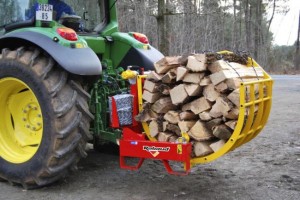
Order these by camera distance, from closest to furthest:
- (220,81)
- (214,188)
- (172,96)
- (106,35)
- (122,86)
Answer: (220,81)
(172,96)
(214,188)
(122,86)
(106,35)

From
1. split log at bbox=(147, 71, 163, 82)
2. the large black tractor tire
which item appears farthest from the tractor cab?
split log at bbox=(147, 71, 163, 82)

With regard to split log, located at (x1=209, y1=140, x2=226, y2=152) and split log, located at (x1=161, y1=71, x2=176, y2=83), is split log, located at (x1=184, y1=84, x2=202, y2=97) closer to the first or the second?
split log, located at (x1=161, y1=71, x2=176, y2=83)

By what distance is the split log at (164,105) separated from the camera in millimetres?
3725

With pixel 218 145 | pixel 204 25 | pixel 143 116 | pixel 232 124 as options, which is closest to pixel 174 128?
pixel 143 116

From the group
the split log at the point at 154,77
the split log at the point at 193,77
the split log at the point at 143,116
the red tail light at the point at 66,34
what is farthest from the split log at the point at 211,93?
the red tail light at the point at 66,34

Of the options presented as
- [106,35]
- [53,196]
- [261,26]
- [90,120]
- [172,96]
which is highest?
[261,26]

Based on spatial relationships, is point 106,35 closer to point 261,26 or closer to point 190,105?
point 190,105

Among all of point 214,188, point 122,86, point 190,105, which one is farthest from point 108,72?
point 214,188

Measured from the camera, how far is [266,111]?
382cm

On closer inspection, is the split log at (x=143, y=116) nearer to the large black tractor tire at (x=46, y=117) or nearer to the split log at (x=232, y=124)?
the large black tractor tire at (x=46, y=117)

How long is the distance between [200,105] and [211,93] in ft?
0.48

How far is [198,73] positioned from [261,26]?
29515mm

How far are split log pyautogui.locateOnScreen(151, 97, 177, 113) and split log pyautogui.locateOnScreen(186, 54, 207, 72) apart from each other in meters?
0.38

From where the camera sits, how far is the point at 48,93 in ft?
12.1
